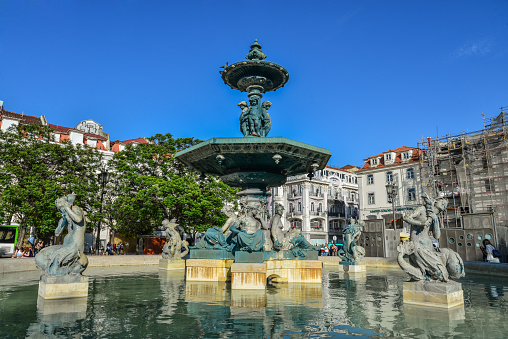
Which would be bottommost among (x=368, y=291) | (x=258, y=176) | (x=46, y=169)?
(x=368, y=291)

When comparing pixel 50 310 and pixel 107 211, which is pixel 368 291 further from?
pixel 107 211

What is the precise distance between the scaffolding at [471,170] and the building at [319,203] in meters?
20.1

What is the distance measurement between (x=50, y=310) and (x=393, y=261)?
49.3 feet

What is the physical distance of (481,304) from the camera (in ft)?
23.2

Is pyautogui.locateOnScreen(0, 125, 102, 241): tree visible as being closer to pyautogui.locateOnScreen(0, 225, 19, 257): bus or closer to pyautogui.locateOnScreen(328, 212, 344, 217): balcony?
pyautogui.locateOnScreen(0, 225, 19, 257): bus

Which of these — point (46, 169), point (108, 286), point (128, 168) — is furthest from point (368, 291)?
point (46, 169)

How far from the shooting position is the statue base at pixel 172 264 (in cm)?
1522

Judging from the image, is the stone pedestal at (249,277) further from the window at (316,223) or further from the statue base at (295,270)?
the window at (316,223)

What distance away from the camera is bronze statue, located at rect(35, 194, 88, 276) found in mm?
6945

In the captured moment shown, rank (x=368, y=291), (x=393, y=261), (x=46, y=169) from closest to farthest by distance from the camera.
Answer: (x=368, y=291) → (x=393, y=261) → (x=46, y=169)

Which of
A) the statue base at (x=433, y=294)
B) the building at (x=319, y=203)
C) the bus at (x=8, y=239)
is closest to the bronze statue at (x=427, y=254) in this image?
the statue base at (x=433, y=294)

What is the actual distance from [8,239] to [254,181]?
19655 millimetres

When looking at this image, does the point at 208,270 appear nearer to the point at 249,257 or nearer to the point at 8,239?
the point at 249,257

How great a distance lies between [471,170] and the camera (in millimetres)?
38156
